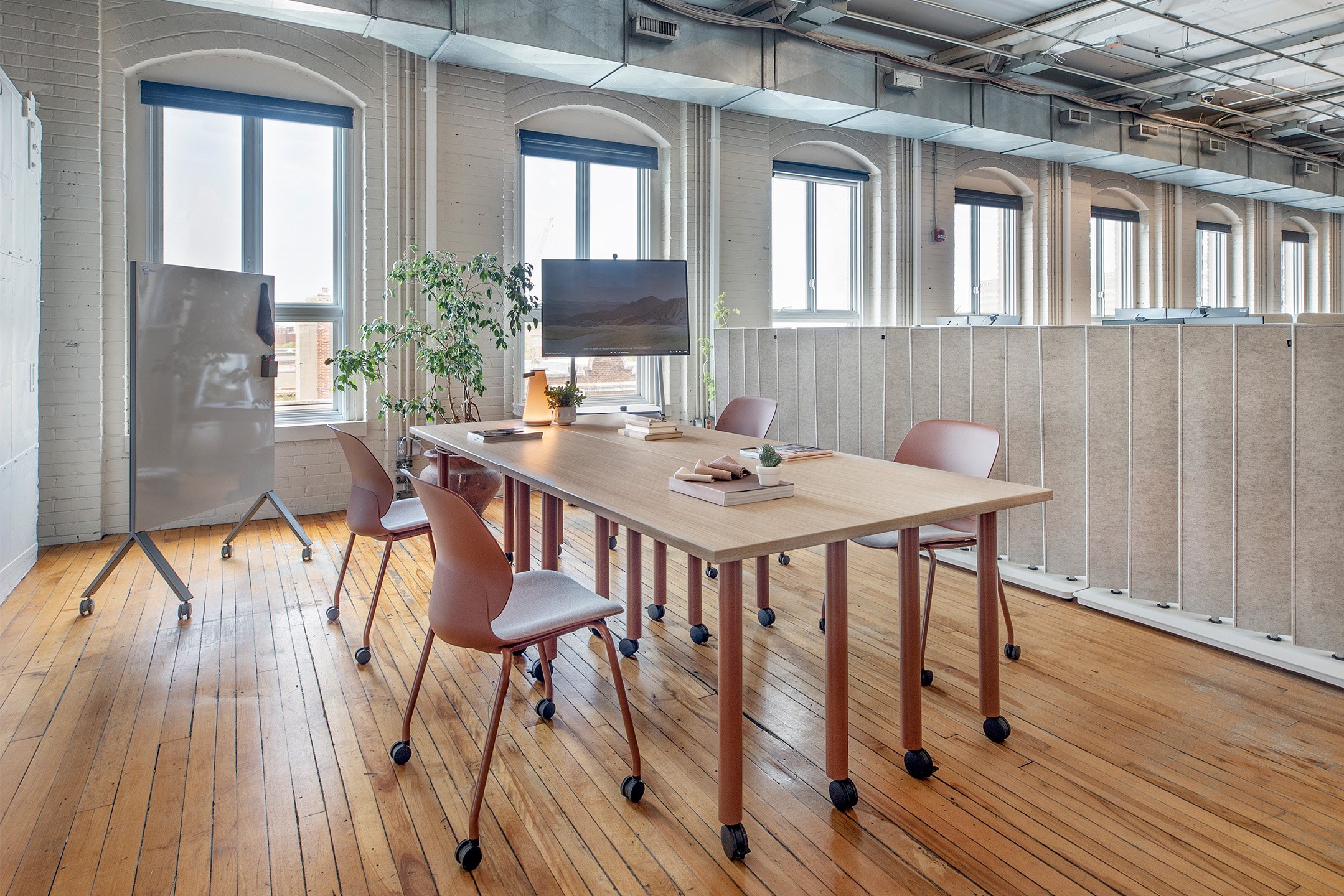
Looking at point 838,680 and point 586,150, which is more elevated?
point 586,150

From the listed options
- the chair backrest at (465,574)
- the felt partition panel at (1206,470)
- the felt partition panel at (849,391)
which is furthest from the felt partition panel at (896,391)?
the chair backrest at (465,574)

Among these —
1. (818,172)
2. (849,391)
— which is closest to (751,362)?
(849,391)

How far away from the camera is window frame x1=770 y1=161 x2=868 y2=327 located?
313 inches

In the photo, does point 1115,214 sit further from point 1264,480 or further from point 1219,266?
point 1264,480

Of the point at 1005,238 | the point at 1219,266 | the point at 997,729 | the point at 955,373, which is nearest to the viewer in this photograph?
the point at 997,729

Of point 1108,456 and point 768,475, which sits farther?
point 1108,456

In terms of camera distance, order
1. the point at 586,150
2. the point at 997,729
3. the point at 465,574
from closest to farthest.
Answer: the point at 465,574
the point at 997,729
the point at 586,150

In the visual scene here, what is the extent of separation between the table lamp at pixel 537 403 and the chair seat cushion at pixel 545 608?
161 cm

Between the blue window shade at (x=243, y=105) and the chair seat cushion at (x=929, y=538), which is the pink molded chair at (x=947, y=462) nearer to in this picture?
the chair seat cushion at (x=929, y=538)

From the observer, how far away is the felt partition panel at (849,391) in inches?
192

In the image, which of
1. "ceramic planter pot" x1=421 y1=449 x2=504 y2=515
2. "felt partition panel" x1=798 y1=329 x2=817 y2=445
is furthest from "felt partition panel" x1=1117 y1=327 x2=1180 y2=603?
"ceramic planter pot" x1=421 y1=449 x2=504 y2=515

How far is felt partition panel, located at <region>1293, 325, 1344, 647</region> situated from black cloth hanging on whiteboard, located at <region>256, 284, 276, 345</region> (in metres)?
4.94

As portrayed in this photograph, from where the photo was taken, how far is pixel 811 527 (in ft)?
6.11

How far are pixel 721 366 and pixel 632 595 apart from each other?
3.42m
